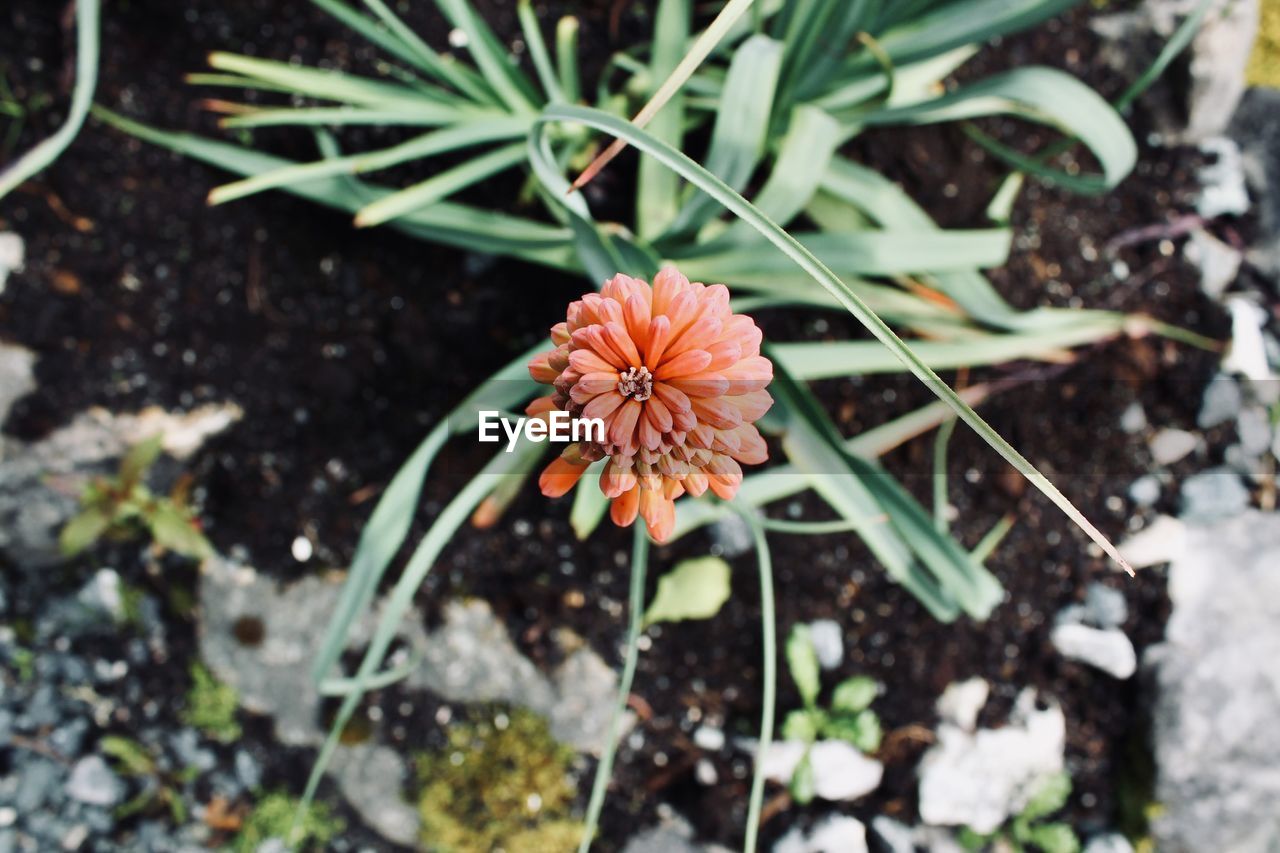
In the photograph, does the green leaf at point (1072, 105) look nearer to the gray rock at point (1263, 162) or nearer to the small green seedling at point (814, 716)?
the gray rock at point (1263, 162)

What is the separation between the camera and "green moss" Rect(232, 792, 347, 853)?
167 centimetres

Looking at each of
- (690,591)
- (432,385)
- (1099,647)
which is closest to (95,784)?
(432,385)

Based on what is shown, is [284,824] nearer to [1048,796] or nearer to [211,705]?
[211,705]

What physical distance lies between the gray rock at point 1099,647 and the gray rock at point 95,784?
1593 mm

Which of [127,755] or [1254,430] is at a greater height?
[1254,430]

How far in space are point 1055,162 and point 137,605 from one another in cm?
170

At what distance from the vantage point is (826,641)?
1611 mm

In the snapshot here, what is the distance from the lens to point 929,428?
5.24 ft

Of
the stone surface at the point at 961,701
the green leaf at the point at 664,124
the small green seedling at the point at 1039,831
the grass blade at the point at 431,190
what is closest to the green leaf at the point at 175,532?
the grass blade at the point at 431,190

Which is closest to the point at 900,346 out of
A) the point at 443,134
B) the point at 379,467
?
the point at 443,134

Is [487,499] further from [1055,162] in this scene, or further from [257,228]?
[1055,162]

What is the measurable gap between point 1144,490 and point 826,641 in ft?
1.93

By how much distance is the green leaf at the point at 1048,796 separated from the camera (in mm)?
1605

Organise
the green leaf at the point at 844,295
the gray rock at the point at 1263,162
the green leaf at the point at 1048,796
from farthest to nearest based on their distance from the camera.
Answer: the gray rock at the point at 1263,162
the green leaf at the point at 1048,796
the green leaf at the point at 844,295
